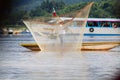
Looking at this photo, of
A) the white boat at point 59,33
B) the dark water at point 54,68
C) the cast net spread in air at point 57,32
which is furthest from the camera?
the cast net spread in air at point 57,32

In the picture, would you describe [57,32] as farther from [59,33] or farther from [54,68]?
[54,68]

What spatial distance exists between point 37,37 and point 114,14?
1182 centimetres

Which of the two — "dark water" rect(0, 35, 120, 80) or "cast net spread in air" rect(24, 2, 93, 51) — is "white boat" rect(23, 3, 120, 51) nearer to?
"cast net spread in air" rect(24, 2, 93, 51)

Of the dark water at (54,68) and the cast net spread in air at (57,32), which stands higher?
the dark water at (54,68)

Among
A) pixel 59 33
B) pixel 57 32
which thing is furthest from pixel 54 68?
pixel 57 32

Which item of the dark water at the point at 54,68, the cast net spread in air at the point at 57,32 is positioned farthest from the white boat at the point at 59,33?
the dark water at the point at 54,68

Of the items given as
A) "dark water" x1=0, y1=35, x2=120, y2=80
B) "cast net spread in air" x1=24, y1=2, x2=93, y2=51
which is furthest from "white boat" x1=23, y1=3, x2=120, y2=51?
"dark water" x1=0, y1=35, x2=120, y2=80

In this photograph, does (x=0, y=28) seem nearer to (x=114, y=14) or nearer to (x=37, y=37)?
(x=114, y=14)

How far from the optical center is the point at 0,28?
0.62 m

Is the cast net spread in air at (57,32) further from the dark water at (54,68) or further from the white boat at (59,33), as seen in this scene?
the dark water at (54,68)

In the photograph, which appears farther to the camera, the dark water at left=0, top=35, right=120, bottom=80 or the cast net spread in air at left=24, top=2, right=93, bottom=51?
the cast net spread in air at left=24, top=2, right=93, bottom=51

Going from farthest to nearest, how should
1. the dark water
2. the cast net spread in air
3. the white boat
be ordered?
the cast net spread in air, the white boat, the dark water

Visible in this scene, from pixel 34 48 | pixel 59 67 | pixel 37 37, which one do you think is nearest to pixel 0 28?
pixel 59 67

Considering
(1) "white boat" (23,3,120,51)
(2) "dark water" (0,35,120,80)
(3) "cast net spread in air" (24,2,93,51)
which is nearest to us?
(2) "dark water" (0,35,120,80)
